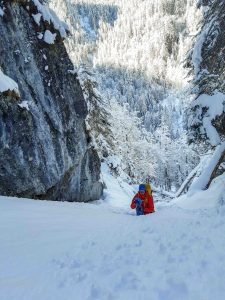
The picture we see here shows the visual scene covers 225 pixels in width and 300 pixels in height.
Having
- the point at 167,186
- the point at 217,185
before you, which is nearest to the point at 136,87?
the point at 167,186

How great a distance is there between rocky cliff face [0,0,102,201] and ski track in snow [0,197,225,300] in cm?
340

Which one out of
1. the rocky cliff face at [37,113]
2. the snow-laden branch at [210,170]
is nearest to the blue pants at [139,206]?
the snow-laden branch at [210,170]

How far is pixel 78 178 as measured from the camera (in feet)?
52.3

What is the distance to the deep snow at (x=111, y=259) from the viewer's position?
4246mm

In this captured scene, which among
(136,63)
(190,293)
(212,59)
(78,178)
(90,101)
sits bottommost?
(190,293)

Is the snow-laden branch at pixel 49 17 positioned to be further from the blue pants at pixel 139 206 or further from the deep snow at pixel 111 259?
the deep snow at pixel 111 259

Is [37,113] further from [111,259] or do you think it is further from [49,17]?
[111,259]

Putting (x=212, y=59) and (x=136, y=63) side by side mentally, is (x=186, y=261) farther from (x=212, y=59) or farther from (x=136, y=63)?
(x=136, y=63)

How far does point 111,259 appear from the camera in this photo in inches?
216

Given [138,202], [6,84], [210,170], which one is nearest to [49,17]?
[6,84]

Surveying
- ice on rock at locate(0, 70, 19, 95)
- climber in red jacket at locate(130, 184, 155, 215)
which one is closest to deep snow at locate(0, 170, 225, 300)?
climber in red jacket at locate(130, 184, 155, 215)

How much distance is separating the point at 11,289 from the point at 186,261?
247cm

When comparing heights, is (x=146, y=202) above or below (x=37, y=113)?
below

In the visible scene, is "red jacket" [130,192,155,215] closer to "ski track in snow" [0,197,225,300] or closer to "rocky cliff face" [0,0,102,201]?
"ski track in snow" [0,197,225,300]
